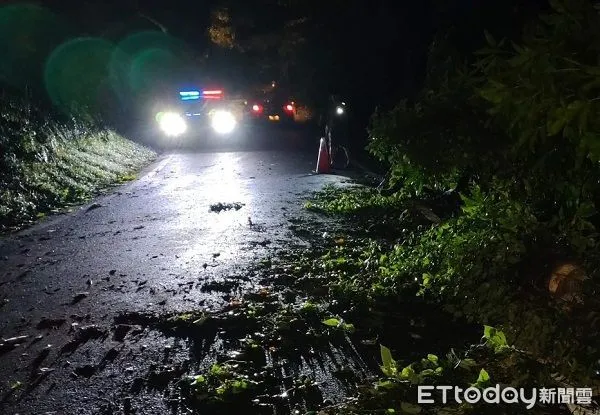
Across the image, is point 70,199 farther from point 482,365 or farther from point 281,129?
point 281,129

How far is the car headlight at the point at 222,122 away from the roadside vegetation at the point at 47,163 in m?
11.2

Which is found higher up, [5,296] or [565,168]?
[565,168]

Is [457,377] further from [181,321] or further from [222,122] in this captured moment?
[222,122]

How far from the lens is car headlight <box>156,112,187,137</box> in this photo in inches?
1108

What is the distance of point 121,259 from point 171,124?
21.9m

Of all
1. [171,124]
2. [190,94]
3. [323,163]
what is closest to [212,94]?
[190,94]

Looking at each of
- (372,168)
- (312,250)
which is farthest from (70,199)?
(372,168)

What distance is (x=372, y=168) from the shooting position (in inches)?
629

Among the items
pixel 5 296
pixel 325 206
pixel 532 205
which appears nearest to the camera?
pixel 532 205

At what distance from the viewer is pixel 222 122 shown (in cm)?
2984

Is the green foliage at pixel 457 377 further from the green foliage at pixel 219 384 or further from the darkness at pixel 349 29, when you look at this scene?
the darkness at pixel 349 29

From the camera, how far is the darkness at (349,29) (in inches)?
360

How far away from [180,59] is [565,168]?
160ft

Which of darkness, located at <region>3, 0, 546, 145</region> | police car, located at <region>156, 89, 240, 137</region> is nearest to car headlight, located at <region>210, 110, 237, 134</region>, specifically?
police car, located at <region>156, 89, 240, 137</region>
